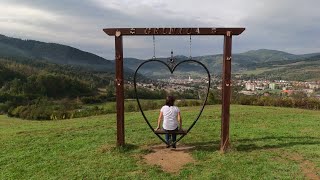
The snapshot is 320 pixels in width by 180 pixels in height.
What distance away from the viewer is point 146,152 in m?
11.8

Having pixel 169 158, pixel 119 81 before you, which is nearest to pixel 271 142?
pixel 169 158

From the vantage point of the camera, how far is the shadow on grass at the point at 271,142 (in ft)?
40.4

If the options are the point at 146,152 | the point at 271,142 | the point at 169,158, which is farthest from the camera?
the point at 271,142

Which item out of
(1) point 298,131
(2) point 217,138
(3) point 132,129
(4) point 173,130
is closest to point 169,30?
(4) point 173,130

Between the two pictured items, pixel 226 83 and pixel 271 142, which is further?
pixel 271 142

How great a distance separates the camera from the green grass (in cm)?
998

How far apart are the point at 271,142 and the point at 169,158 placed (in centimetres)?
397

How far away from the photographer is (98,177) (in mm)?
9852

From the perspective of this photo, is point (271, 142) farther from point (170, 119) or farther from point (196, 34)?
point (196, 34)

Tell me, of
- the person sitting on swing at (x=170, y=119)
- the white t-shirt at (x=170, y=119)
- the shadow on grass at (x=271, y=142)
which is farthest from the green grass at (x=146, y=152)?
the white t-shirt at (x=170, y=119)

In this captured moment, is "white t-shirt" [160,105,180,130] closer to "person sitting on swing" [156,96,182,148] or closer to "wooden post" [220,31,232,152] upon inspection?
"person sitting on swing" [156,96,182,148]

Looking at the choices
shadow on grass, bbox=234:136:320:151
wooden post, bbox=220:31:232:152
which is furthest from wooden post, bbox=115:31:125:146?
shadow on grass, bbox=234:136:320:151

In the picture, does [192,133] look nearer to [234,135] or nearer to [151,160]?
[234,135]

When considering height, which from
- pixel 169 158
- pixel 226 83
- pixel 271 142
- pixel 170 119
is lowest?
pixel 169 158
